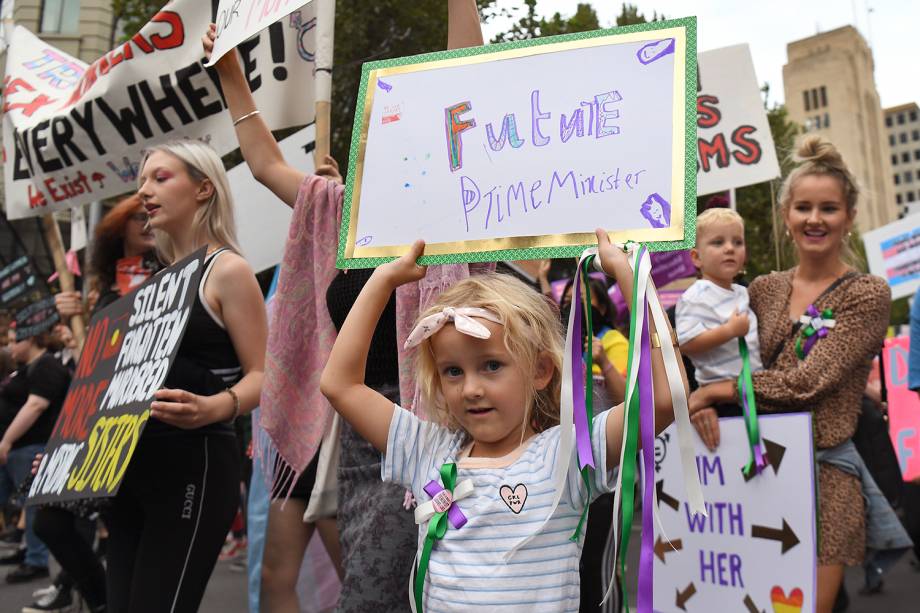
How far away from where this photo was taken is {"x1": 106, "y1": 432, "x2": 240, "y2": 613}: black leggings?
8.07ft

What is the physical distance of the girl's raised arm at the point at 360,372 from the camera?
207cm

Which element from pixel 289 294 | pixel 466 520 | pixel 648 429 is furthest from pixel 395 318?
pixel 648 429

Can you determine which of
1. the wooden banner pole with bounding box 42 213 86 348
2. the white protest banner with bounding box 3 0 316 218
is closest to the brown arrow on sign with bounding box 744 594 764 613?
the white protest banner with bounding box 3 0 316 218

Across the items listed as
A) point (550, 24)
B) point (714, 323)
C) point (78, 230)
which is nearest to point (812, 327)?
point (714, 323)

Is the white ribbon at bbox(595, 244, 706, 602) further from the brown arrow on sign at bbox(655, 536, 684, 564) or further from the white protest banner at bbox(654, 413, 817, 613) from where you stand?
the brown arrow on sign at bbox(655, 536, 684, 564)

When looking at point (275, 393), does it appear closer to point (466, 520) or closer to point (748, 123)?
point (466, 520)

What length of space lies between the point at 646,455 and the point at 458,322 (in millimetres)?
482

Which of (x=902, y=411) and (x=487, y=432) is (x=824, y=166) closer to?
(x=487, y=432)

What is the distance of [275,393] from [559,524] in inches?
42.4

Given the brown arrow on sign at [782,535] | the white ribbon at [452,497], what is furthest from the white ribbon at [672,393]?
the brown arrow on sign at [782,535]

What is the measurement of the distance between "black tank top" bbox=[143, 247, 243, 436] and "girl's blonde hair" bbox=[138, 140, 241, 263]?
0.22 m

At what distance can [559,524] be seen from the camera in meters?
1.90

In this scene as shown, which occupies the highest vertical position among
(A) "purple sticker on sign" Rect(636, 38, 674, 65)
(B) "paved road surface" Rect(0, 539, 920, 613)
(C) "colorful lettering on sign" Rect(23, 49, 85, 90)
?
(C) "colorful lettering on sign" Rect(23, 49, 85, 90)

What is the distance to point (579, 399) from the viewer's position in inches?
73.9
